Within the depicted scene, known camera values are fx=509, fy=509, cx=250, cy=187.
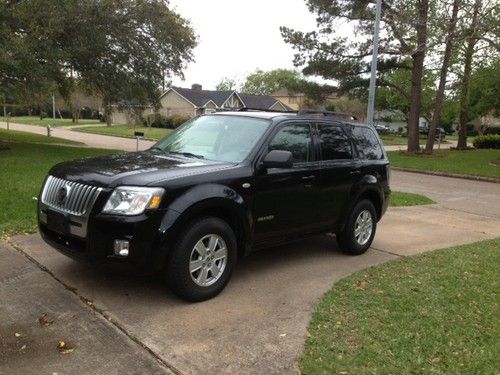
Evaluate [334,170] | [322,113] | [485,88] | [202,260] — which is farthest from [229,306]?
[485,88]

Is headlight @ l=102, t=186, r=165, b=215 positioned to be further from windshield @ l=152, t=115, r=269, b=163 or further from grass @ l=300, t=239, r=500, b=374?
grass @ l=300, t=239, r=500, b=374

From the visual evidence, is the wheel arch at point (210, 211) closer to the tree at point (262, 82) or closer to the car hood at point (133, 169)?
the car hood at point (133, 169)

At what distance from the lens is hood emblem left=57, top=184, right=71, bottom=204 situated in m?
4.63

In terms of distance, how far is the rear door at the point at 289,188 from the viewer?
5.14m

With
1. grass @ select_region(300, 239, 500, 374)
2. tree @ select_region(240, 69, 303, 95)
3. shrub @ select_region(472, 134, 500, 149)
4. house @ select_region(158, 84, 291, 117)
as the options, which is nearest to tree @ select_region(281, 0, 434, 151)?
shrub @ select_region(472, 134, 500, 149)

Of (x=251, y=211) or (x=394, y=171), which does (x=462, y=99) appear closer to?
(x=394, y=171)

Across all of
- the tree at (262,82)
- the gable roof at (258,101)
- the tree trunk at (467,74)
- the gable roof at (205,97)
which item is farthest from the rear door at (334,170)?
the tree at (262,82)

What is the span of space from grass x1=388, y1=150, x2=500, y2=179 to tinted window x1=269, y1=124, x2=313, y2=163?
1648cm

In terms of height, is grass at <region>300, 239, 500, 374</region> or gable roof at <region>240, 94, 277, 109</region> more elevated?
gable roof at <region>240, 94, 277, 109</region>

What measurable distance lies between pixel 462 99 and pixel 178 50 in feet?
68.0

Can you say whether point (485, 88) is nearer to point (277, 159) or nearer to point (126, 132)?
→ point (126, 132)

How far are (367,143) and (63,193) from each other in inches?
157

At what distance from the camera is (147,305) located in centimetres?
447

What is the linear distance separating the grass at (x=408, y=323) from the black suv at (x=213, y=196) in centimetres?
93
